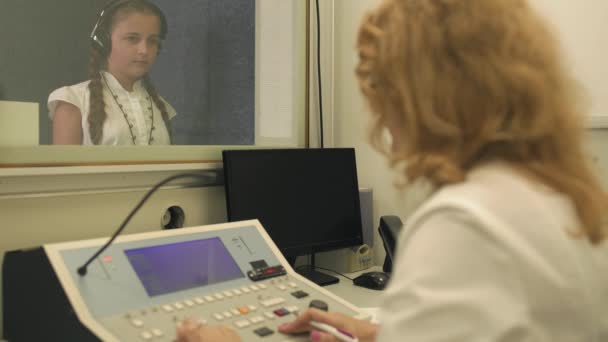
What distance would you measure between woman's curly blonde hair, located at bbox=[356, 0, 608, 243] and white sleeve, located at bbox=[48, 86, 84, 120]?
0.97 metres

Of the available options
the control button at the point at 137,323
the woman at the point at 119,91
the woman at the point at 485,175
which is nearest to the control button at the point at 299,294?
the control button at the point at 137,323

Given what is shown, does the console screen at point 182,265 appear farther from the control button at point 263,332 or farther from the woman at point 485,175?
the woman at point 485,175

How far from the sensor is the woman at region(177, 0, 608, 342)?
51 cm

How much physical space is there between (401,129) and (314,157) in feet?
3.18

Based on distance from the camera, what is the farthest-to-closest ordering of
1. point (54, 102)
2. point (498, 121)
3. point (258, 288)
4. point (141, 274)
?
point (54, 102) → point (258, 288) → point (141, 274) → point (498, 121)

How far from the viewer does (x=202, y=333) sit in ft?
2.66

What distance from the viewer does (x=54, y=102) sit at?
1.29 m

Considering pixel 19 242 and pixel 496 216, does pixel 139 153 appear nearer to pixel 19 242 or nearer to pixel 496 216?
pixel 19 242

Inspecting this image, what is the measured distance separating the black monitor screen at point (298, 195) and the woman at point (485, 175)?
785mm

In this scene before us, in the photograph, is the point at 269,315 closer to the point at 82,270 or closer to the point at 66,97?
the point at 82,270

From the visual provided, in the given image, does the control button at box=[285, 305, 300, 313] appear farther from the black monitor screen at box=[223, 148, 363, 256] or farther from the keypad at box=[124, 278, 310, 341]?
the black monitor screen at box=[223, 148, 363, 256]

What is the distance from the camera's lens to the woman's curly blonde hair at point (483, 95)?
1.96 ft

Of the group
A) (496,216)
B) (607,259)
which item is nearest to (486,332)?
(496,216)

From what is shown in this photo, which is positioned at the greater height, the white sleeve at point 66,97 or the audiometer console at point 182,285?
the white sleeve at point 66,97
